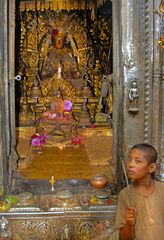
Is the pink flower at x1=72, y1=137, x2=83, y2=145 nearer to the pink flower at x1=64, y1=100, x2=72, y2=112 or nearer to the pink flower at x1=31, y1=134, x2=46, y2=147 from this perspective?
the pink flower at x1=31, y1=134, x2=46, y2=147

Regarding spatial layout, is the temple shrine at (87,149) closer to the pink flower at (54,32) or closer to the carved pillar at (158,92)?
the carved pillar at (158,92)

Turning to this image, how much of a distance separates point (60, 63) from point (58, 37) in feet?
2.29

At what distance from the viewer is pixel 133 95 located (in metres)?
4.42

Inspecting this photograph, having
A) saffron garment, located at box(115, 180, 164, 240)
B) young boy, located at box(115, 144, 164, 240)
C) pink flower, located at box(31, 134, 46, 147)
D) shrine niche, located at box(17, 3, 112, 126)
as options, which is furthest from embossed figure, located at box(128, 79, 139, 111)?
shrine niche, located at box(17, 3, 112, 126)

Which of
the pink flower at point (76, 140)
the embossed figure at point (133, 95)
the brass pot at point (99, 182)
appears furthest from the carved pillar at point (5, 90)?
the pink flower at point (76, 140)

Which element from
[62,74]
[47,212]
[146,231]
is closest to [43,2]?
[62,74]

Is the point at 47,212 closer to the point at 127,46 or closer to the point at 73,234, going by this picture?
the point at 73,234

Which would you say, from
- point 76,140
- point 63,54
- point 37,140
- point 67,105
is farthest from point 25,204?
point 63,54

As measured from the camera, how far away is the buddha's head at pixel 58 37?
10547mm

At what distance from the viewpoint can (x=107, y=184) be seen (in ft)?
15.9

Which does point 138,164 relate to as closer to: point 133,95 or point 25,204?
point 133,95

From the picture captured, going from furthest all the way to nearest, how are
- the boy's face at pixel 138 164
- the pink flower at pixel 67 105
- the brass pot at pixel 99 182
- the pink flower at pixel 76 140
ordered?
the pink flower at pixel 67 105 → the pink flower at pixel 76 140 → the brass pot at pixel 99 182 → the boy's face at pixel 138 164

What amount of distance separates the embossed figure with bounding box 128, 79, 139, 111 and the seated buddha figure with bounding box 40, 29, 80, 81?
21.0ft

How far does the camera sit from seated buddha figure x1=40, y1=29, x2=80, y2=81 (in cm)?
1080
